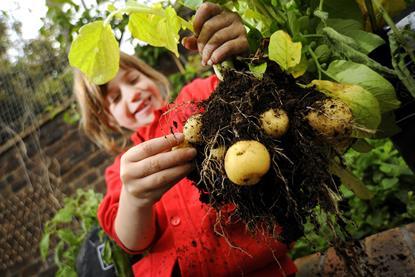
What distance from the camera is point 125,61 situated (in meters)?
1.34

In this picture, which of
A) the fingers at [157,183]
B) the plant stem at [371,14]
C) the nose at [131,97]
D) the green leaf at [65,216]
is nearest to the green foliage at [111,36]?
the fingers at [157,183]

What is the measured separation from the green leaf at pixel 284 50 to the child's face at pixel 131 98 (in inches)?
29.9

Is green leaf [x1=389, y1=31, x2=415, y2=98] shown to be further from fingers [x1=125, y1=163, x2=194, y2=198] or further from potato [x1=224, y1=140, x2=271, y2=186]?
fingers [x1=125, y1=163, x2=194, y2=198]

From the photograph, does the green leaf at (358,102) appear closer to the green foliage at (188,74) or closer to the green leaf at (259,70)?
the green leaf at (259,70)

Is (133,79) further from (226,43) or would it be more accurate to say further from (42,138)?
(42,138)

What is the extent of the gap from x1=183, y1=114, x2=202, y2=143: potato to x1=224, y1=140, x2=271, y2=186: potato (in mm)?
106

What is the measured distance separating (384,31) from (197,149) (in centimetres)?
42

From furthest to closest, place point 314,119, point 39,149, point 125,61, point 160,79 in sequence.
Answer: point 39,149 < point 160,79 < point 125,61 < point 314,119

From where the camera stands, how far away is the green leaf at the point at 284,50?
541mm

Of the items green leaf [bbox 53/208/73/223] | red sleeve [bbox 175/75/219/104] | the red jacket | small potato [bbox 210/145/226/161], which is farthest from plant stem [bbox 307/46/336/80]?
green leaf [bbox 53/208/73/223]

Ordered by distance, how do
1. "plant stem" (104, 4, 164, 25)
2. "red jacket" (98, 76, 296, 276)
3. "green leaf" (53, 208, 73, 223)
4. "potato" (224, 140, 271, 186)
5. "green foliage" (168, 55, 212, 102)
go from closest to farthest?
"potato" (224, 140, 271, 186)
"plant stem" (104, 4, 164, 25)
"red jacket" (98, 76, 296, 276)
"green leaf" (53, 208, 73, 223)
"green foliage" (168, 55, 212, 102)

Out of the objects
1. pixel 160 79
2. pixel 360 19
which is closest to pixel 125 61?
pixel 160 79

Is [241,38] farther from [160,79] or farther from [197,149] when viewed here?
[160,79]

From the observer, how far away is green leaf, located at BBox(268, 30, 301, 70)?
54cm
